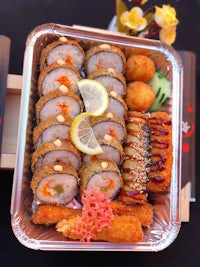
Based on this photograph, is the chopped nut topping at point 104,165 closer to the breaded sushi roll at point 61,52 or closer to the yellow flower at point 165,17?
the breaded sushi roll at point 61,52

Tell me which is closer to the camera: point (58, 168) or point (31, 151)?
point (58, 168)

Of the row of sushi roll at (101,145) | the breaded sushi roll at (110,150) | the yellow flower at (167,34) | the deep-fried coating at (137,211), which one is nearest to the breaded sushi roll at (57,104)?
the row of sushi roll at (101,145)

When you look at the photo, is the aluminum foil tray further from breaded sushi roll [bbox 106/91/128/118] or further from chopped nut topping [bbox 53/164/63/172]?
breaded sushi roll [bbox 106/91/128/118]

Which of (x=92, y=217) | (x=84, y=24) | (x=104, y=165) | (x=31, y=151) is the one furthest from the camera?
(x=84, y=24)

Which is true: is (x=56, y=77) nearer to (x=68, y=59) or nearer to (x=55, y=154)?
(x=68, y=59)

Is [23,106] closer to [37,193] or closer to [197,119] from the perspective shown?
[37,193]

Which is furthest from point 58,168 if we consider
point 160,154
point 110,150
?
point 160,154
